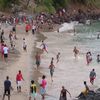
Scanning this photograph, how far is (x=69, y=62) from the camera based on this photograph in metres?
36.8

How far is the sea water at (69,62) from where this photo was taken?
89.6ft

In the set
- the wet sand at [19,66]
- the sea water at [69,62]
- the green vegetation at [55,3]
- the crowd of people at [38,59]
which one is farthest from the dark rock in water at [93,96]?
the green vegetation at [55,3]

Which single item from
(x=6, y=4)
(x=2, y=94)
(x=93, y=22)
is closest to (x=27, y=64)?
(x=2, y=94)

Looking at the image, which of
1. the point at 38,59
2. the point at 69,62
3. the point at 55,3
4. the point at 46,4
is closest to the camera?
the point at 38,59

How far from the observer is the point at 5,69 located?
30.1m

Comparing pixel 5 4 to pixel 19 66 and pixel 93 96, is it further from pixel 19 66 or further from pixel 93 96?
pixel 93 96

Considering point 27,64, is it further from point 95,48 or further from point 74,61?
point 95,48

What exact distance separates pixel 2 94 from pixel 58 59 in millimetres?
13949

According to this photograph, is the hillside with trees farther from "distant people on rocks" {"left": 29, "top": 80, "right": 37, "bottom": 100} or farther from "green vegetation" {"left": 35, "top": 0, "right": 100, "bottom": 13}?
"distant people on rocks" {"left": 29, "top": 80, "right": 37, "bottom": 100}

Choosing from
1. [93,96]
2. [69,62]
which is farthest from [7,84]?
[69,62]

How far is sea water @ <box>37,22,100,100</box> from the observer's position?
89.6 feet

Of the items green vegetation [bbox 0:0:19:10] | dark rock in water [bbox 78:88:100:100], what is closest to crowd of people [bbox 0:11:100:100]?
dark rock in water [bbox 78:88:100:100]

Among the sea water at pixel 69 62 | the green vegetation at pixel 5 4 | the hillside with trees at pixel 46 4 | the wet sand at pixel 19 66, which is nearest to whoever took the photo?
the wet sand at pixel 19 66

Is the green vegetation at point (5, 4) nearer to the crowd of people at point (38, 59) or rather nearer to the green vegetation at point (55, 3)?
the crowd of people at point (38, 59)
